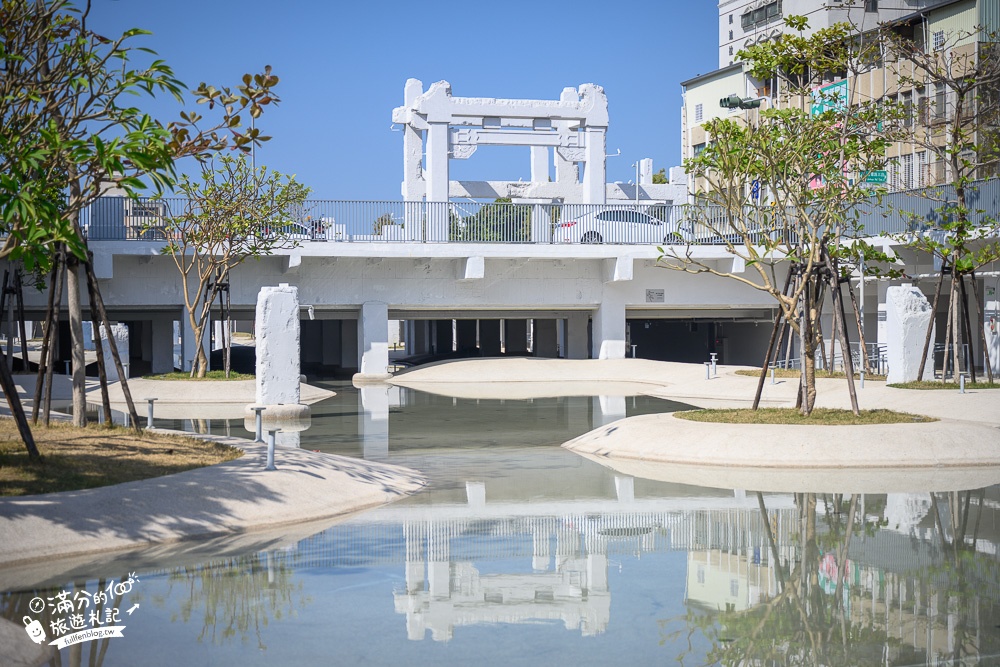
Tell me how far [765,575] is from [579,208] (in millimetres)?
31328

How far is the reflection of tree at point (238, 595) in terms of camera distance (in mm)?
7793

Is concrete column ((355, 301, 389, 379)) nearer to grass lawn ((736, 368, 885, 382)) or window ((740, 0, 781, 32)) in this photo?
grass lawn ((736, 368, 885, 382))

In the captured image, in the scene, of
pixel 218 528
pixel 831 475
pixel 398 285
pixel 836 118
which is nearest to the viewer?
pixel 218 528

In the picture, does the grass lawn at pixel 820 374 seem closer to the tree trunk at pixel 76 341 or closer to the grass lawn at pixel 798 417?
the grass lawn at pixel 798 417

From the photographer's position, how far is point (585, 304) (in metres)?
40.1

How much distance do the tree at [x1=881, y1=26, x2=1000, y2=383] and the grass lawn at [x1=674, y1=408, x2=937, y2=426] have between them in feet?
24.0

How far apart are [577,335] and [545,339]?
702 centimetres

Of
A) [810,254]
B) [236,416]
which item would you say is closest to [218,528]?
[810,254]

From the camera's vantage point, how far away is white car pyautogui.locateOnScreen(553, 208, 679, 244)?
3931cm

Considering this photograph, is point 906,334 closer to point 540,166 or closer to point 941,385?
point 941,385

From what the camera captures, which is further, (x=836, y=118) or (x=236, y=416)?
(x=236, y=416)

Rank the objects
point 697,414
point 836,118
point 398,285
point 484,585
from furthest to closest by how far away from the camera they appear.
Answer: point 398,285 → point 836,118 → point 697,414 → point 484,585

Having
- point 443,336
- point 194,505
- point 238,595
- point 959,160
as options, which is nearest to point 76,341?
point 194,505

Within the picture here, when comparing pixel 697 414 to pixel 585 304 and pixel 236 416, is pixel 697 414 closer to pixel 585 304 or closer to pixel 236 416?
pixel 236 416
